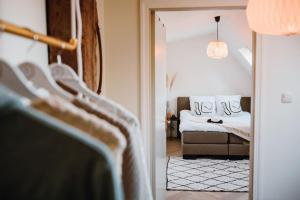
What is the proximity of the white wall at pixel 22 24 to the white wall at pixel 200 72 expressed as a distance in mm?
5608

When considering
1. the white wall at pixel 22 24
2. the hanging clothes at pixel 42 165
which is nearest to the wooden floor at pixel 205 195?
the white wall at pixel 22 24

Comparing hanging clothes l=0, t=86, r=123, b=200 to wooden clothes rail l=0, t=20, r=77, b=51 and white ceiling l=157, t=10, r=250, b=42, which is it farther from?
white ceiling l=157, t=10, r=250, b=42

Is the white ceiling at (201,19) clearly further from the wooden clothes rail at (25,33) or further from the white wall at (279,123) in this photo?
the wooden clothes rail at (25,33)

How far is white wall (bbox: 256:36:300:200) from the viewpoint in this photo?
7.98 ft

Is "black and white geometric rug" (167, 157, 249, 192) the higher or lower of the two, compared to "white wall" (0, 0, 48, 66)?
lower

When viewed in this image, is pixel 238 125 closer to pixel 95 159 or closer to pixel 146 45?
pixel 146 45

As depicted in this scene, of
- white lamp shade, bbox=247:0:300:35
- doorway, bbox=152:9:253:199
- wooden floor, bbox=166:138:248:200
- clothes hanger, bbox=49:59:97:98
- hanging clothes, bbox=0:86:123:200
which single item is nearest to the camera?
hanging clothes, bbox=0:86:123:200

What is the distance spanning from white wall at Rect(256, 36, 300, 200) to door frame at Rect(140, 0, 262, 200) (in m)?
0.04

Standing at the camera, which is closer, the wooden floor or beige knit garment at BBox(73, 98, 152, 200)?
beige knit garment at BBox(73, 98, 152, 200)

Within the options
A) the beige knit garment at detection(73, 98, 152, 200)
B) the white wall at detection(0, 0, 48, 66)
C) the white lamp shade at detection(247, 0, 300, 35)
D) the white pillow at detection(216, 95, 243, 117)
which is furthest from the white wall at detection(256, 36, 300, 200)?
the white pillow at detection(216, 95, 243, 117)

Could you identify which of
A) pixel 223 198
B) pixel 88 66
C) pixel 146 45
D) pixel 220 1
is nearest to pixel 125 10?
pixel 146 45

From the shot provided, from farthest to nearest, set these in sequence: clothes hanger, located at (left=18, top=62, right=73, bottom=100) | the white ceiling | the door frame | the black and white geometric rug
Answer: the white ceiling
the black and white geometric rug
the door frame
clothes hanger, located at (left=18, top=62, right=73, bottom=100)

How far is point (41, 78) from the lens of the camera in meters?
0.81

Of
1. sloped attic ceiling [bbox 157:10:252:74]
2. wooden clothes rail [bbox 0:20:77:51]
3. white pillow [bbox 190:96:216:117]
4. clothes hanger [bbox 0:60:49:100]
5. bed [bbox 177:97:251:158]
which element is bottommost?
bed [bbox 177:97:251:158]
